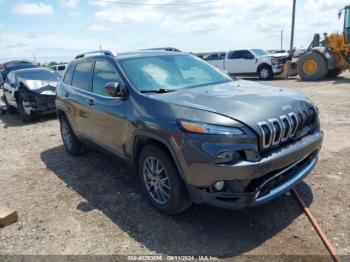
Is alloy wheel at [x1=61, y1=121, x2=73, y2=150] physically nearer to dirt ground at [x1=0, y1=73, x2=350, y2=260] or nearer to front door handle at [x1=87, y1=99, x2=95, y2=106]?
dirt ground at [x1=0, y1=73, x2=350, y2=260]

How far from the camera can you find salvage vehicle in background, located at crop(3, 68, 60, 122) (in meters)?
9.95

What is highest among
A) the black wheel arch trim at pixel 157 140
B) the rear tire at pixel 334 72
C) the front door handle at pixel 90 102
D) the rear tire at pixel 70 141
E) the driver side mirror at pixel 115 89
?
the driver side mirror at pixel 115 89

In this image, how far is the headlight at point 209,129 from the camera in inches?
120

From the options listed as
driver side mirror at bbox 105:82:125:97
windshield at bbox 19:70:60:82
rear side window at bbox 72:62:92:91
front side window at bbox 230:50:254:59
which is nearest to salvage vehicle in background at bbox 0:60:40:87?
windshield at bbox 19:70:60:82

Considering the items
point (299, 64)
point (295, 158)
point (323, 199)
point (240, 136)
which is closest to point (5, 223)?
point (240, 136)

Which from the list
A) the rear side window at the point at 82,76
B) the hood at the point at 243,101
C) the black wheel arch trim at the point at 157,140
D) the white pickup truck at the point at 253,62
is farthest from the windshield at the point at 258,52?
the black wheel arch trim at the point at 157,140

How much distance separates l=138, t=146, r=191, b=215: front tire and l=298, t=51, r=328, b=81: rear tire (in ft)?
48.8

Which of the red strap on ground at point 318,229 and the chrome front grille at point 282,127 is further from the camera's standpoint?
the chrome front grille at point 282,127

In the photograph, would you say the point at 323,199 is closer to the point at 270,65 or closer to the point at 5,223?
the point at 5,223

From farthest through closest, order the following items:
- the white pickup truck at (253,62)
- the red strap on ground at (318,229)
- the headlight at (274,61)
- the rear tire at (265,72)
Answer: the rear tire at (265,72) < the white pickup truck at (253,62) < the headlight at (274,61) < the red strap on ground at (318,229)

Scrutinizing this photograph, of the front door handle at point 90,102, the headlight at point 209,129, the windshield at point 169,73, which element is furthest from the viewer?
the front door handle at point 90,102

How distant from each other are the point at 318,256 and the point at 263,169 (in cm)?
88

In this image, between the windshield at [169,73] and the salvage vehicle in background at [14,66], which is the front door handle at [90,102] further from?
the salvage vehicle in background at [14,66]

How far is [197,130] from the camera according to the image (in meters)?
3.14
